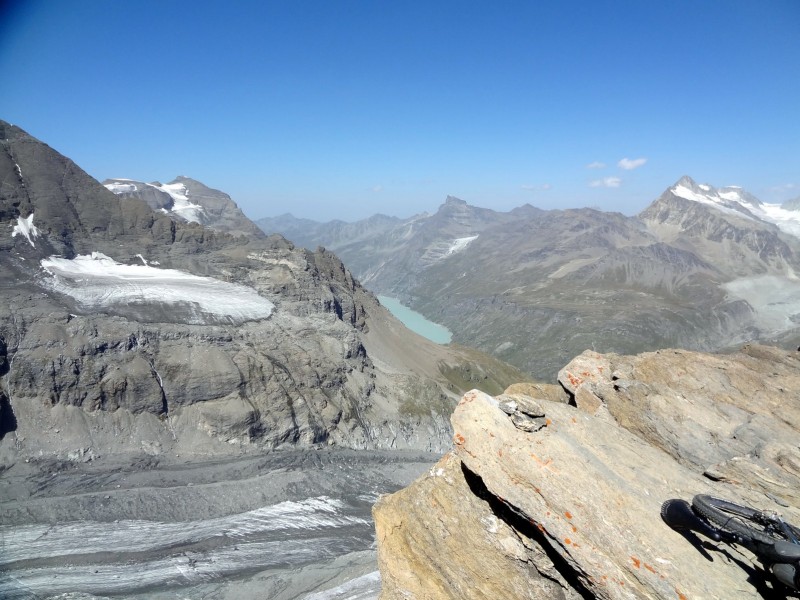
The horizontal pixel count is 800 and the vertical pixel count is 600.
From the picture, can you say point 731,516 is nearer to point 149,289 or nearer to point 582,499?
point 582,499

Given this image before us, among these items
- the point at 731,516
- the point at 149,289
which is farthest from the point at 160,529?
the point at 731,516

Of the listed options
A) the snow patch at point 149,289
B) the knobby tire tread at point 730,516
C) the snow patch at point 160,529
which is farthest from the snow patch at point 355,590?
the snow patch at point 149,289

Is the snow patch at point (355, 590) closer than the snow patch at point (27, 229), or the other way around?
the snow patch at point (355, 590)

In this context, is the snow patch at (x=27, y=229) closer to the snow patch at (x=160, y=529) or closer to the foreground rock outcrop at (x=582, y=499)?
the snow patch at (x=160, y=529)

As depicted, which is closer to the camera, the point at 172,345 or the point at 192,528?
the point at 192,528

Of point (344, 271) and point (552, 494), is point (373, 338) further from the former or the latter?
point (552, 494)

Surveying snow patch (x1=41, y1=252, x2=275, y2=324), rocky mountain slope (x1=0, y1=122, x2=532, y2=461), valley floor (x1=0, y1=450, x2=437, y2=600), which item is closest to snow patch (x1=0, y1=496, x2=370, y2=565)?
valley floor (x1=0, y1=450, x2=437, y2=600)
